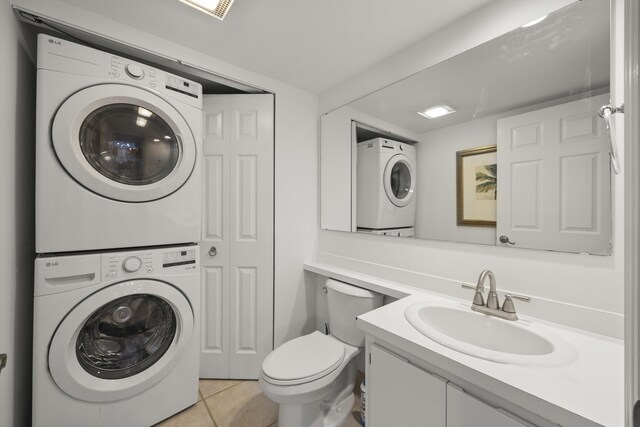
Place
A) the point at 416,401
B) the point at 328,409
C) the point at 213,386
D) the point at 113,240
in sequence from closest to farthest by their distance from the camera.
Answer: the point at 416,401 < the point at 113,240 < the point at 328,409 < the point at 213,386

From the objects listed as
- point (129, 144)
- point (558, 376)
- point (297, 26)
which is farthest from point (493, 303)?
point (129, 144)

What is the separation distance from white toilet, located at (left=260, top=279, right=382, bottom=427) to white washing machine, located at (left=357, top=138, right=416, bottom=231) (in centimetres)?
50

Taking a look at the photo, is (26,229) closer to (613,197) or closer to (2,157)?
(2,157)

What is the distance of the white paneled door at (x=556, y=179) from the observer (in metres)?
0.96

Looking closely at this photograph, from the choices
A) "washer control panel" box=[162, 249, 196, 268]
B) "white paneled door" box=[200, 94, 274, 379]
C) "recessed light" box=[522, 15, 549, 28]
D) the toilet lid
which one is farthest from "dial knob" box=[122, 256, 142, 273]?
"recessed light" box=[522, 15, 549, 28]

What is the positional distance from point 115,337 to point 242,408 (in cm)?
85

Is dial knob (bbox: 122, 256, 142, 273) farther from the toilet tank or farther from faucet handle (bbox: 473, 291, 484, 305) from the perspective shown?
faucet handle (bbox: 473, 291, 484, 305)

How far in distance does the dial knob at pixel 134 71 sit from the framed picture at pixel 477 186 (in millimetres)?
1731

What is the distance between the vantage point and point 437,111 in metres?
1.46

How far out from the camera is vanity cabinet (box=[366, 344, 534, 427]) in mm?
749

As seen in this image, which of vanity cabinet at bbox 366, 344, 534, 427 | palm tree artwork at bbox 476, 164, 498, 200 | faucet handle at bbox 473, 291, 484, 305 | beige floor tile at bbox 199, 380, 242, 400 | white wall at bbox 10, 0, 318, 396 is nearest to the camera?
vanity cabinet at bbox 366, 344, 534, 427

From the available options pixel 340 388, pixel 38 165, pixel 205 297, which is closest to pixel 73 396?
pixel 205 297

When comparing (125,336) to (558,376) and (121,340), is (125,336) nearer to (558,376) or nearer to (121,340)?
(121,340)

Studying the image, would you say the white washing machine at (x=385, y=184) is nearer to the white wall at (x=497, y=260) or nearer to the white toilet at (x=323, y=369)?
the white wall at (x=497, y=260)
